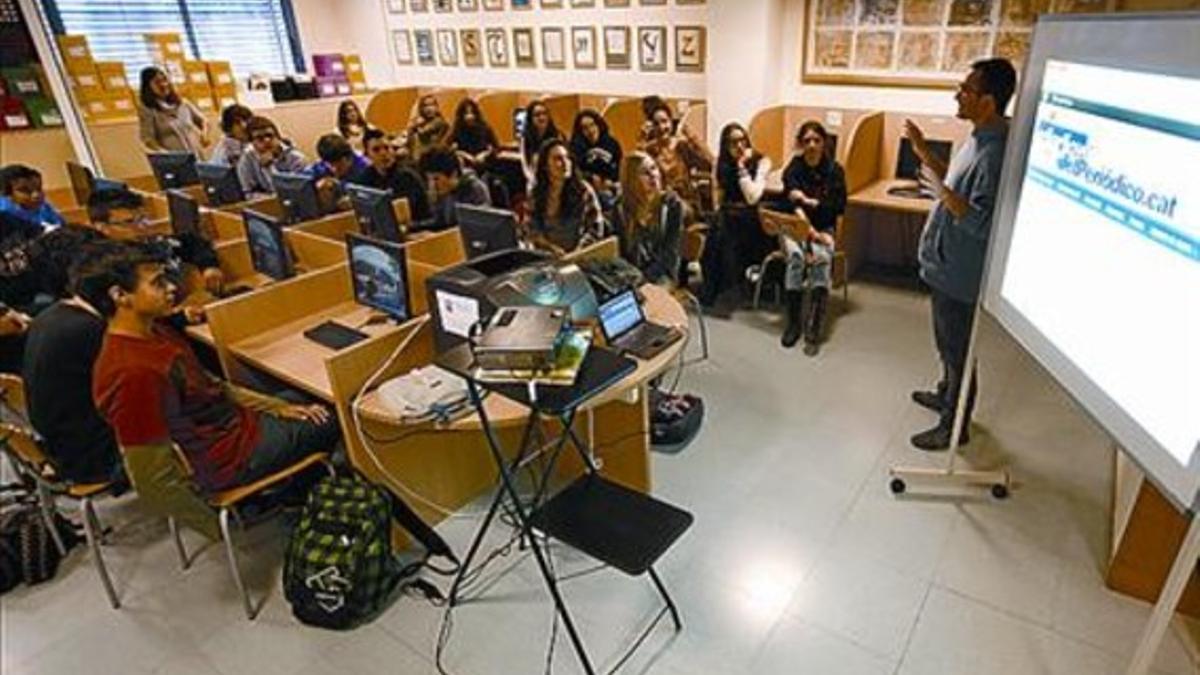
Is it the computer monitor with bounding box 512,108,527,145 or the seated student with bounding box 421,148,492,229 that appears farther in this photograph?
Result: the computer monitor with bounding box 512,108,527,145

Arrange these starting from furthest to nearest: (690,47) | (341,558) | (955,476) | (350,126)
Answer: (350,126), (690,47), (955,476), (341,558)

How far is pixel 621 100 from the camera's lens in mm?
5293

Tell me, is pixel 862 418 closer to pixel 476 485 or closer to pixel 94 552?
pixel 476 485

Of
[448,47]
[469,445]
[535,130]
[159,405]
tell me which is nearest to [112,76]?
[448,47]

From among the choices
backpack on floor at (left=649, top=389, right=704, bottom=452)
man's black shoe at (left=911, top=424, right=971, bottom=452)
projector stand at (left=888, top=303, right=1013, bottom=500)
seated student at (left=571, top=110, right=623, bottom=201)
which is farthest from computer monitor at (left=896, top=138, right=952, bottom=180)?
backpack on floor at (left=649, top=389, right=704, bottom=452)

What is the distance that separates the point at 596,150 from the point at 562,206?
3.95 ft

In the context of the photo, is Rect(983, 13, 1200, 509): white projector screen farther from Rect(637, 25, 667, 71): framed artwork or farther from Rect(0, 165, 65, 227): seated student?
Rect(0, 165, 65, 227): seated student

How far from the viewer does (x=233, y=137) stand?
178 inches

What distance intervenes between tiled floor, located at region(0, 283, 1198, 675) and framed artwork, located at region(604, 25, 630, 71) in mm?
3675

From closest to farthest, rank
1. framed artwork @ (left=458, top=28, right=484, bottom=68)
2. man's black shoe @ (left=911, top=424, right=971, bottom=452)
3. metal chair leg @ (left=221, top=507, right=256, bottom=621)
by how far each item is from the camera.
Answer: metal chair leg @ (left=221, top=507, right=256, bottom=621) → man's black shoe @ (left=911, top=424, right=971, bottom=452) → framed artwork @ (left=458, top=28, right=484, bottom=68)

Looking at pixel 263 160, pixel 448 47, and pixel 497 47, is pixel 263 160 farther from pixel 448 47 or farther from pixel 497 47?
pixel 448 47

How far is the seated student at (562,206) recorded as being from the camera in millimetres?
3525

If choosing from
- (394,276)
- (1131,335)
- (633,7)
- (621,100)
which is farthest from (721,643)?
(633,7)

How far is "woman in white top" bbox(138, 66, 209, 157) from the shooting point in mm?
4793
